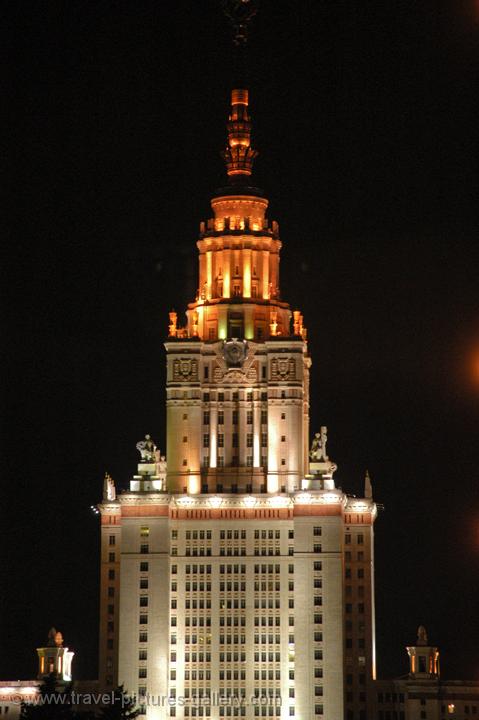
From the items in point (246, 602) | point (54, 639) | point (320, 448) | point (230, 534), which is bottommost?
point (54, 639)

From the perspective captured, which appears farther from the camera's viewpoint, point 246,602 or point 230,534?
point 230,534

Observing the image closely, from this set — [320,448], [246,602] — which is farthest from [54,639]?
[320,448]

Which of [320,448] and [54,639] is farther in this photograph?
[320,448]

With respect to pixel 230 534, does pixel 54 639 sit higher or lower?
lower

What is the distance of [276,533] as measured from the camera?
197750mm

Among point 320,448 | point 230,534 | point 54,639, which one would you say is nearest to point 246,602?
point 230,534

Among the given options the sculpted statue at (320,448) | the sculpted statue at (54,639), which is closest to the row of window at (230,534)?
the sculpted statue at (320,448)

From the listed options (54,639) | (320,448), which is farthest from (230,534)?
(54,639)

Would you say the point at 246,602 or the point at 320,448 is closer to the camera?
the point at 246,602

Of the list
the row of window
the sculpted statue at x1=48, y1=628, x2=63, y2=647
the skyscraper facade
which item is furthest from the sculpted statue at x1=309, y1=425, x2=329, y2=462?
the sculpted statue at x1=48, y1=628, x2=63, y2=647

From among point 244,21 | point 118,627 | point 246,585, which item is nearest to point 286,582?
point 246,585

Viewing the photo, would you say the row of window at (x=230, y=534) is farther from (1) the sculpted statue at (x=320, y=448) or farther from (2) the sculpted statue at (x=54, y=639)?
(2) the sculpted statue at (x=54, y=639)

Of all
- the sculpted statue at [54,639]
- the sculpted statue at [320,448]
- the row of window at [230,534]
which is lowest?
the sculpted statue at [54,639]

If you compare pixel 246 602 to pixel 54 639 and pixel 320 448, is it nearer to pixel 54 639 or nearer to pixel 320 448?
pixel 320 448
